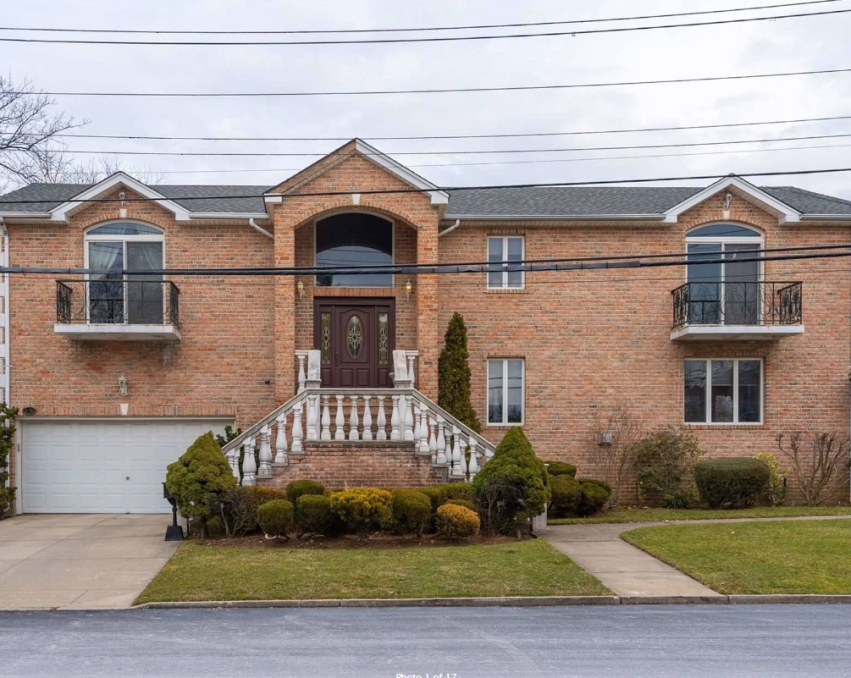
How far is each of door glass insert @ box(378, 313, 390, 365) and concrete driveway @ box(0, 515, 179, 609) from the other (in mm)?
5442

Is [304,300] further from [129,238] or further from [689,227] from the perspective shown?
[689,227]

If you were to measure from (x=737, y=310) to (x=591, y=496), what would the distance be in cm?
534

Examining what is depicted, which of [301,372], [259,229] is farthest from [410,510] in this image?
[259,229]

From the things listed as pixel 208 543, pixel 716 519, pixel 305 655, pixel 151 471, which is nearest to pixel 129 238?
pixel 151 471

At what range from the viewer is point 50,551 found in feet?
39.4

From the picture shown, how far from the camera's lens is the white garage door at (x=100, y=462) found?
16469mm

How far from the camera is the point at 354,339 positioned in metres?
16.9

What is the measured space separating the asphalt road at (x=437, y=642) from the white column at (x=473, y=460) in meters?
4.88

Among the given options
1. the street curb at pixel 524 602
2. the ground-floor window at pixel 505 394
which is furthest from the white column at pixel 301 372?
the street curb at pixel 524 602

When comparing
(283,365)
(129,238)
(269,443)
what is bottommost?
(269,443)

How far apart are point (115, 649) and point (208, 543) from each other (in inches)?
191

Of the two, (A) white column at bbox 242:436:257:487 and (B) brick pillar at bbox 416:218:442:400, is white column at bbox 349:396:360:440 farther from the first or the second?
(B) brick pillar at bbox 416:218:442:400

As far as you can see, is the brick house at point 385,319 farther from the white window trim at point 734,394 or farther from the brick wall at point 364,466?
the brick wall at point 364,466

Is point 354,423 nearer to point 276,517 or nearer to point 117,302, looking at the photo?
point 276,517
